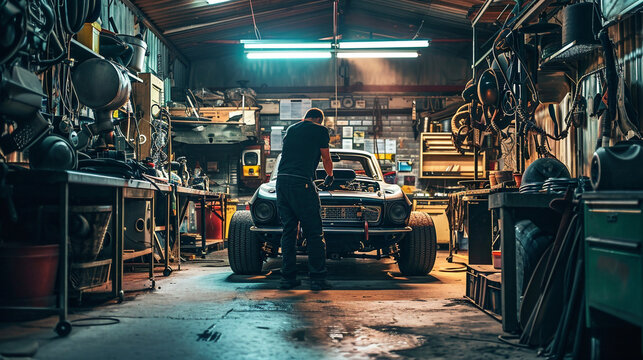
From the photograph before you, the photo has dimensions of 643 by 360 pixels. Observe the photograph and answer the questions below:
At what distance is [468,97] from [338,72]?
17.4ft

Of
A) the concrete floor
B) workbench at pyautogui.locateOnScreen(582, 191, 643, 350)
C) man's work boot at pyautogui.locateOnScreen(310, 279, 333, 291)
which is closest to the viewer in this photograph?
workbench at pyautogui.locateOnScreen(582, 191, 643, 350)

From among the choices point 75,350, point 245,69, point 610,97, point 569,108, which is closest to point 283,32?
point 245,69

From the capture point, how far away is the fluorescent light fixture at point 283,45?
28.6ft

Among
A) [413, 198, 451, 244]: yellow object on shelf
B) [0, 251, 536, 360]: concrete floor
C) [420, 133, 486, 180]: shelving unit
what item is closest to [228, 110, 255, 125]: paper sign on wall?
[420, 133, 486, 180]: shelving unit

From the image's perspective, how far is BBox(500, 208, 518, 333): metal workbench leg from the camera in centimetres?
289

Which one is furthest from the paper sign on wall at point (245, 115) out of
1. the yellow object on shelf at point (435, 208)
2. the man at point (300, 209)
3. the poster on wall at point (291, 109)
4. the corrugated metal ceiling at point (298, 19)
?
the man at point (300, 209)

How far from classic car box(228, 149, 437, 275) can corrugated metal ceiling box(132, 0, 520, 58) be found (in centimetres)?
400

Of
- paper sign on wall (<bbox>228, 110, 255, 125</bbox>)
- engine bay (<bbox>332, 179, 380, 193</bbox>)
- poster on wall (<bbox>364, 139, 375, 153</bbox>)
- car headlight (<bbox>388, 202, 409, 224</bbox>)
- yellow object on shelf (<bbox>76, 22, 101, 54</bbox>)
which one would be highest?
paper sign on wall (<bbox>228, 110, 255, 125</bbox>)

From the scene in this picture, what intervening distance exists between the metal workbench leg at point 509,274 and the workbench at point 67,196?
2198 mm

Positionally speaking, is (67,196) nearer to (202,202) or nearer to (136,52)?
(136,52)

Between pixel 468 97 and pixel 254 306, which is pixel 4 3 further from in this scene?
pixel 468 97

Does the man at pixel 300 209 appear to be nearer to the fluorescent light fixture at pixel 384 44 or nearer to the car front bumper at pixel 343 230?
the car front bumper at pixel 343 230

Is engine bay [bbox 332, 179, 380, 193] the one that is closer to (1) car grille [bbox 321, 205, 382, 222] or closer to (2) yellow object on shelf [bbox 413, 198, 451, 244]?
(1) car grille [bbox 321, 205, 382, 222]

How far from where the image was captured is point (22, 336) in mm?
2707
